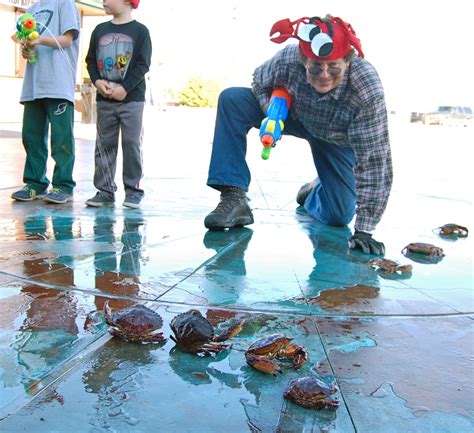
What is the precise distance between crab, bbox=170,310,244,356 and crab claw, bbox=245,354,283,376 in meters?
0.13

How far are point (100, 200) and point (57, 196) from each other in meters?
0.29

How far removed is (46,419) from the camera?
1329mm

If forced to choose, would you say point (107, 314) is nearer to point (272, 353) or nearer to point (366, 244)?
point (272, 353)

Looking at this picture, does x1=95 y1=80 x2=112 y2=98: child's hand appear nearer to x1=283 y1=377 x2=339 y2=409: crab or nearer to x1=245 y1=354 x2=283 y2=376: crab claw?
x1=245 y1=354 x2=283 y2=376: crab claw

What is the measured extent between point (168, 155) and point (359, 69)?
5.56 meters

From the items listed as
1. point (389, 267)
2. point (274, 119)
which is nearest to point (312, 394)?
point (389, 267)

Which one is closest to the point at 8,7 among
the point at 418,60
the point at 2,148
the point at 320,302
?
the point at 2,148

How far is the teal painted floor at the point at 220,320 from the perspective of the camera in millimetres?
1427

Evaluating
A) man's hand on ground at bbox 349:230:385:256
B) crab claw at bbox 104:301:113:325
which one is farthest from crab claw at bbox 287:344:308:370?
man's hand on ground at bbox 349:230:385:256

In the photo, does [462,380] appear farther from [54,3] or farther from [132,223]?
[54,3]

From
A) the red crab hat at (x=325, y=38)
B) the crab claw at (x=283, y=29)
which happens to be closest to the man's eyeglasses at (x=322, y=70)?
the red crab hat at (x=325, y=38)

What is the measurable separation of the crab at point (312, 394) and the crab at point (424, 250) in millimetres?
1912

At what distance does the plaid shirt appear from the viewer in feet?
10.3

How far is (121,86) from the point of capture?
410cm
